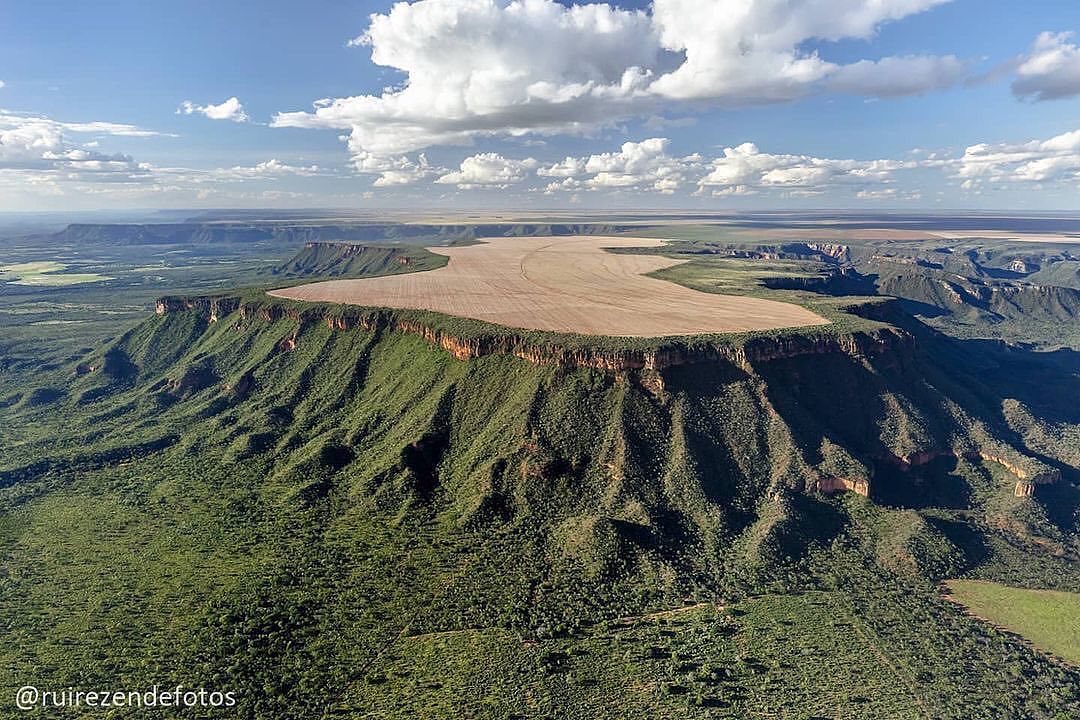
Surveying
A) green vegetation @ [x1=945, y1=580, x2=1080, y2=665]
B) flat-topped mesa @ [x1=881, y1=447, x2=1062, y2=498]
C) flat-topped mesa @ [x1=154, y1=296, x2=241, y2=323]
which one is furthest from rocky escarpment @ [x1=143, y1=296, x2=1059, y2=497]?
flat-topped mesa @ [x1=154, y1=296, x2=241, y2=323]

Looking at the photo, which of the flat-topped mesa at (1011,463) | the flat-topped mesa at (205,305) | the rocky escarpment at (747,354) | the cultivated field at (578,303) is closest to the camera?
the flat-topped mesa at (1011,463)

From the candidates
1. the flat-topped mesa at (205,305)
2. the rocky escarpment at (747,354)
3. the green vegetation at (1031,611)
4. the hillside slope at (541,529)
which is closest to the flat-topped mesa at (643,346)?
the rocky escarpment at (747,354)

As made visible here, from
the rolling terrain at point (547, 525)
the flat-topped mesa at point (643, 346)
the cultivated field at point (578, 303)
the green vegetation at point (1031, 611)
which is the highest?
the cultivated field at point (578, 303)

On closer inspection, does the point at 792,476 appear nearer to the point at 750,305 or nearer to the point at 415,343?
the point at 750,305

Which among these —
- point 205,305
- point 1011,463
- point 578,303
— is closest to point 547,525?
point 578,303

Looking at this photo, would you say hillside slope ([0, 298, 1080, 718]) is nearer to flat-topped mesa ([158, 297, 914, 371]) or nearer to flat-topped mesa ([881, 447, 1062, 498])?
flat-topped mesa ([881, 447, 1062, 498])

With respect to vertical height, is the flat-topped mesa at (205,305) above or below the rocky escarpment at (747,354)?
above

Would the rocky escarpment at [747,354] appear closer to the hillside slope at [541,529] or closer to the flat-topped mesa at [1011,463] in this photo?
the flat-topped mesa at [1011,463]

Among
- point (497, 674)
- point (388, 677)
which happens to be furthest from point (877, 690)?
point (388, 677)
